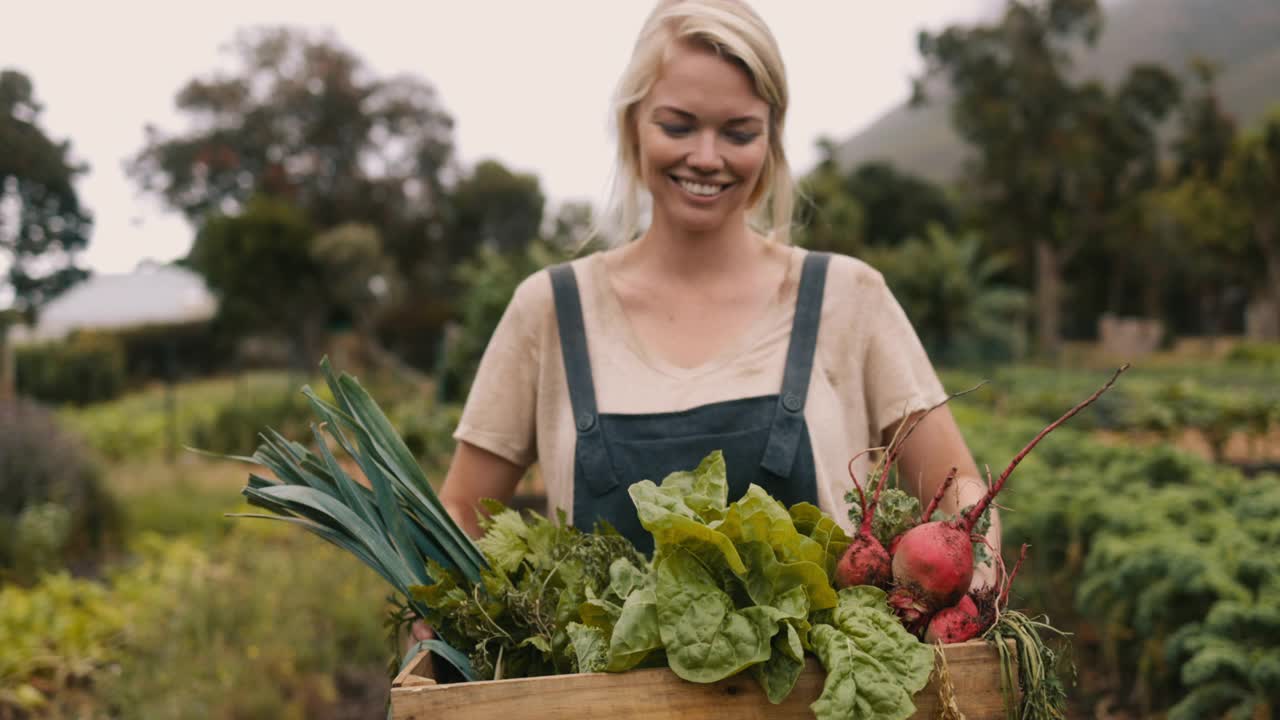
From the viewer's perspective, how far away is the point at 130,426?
47.1 ft

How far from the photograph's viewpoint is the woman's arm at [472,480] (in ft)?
6.77

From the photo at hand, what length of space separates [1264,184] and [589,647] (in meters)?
36.2

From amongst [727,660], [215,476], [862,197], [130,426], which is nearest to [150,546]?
[215,476]

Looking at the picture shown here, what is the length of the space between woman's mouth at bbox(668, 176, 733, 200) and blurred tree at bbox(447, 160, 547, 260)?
3458 cm

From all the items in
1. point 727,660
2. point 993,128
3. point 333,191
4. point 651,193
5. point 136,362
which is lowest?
point 136,362

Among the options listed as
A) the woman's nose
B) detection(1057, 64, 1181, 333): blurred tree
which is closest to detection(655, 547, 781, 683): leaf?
the woman's nose

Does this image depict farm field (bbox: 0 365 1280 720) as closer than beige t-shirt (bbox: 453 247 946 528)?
No

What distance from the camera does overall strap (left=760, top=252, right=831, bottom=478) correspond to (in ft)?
6.04

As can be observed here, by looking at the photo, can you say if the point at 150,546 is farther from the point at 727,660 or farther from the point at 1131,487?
the point at 727,660

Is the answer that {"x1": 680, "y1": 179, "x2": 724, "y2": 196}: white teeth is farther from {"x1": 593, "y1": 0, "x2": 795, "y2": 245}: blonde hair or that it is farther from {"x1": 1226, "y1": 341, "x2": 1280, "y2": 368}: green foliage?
{"x1": 1226, "y1": 341, "x2": 1280, "y2": 368}: green foliage

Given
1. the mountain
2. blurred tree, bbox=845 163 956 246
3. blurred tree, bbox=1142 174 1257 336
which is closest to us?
blurred tree, bbox=1142 174 1257 336

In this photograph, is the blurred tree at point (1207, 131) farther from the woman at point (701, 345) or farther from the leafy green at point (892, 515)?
the leafy green at point (892, 515)

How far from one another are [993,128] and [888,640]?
33.9 meters

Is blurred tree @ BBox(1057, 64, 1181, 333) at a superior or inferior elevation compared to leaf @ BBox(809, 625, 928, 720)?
superior
